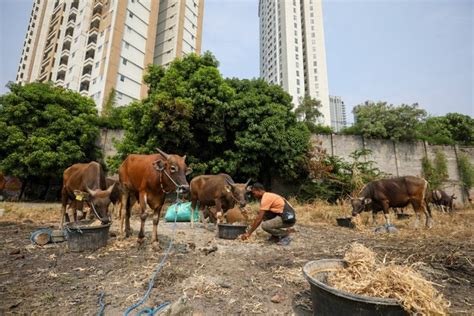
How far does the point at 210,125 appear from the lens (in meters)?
15.7

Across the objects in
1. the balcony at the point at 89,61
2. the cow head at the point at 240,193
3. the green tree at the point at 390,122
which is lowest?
the cow head at the point at 240,193

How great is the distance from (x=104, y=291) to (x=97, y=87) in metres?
34.0

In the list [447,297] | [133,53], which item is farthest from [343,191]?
[133,53]

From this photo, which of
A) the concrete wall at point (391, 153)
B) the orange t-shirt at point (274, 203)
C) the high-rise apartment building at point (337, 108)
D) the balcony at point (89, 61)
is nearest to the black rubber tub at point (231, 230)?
the orange t-shirt at point (274, 203)

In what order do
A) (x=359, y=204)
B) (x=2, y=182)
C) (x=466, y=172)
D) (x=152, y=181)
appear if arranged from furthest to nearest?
(x=466, y=172), (x=2, y=182), (x=359, y=204), (x=152, y=181)

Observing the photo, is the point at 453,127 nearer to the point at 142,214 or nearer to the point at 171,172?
the point at 171,172

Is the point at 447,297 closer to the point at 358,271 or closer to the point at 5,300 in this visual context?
the point at 358,271

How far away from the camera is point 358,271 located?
2.74 meters

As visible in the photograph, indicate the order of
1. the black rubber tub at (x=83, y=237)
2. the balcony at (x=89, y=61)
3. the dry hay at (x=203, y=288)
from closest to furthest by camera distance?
the dry hay at (x=203, y=288) < the black rubber tub at (x=83, y=237) < the balcony at (x=89, y=61)

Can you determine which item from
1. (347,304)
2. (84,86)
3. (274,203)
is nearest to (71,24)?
(84,86)

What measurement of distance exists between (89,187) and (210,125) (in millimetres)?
10100

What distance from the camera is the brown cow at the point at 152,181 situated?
17.5ft

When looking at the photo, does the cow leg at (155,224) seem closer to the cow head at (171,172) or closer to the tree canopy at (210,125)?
the cow head at (171,172)

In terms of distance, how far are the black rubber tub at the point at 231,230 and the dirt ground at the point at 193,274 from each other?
0.19 metres
